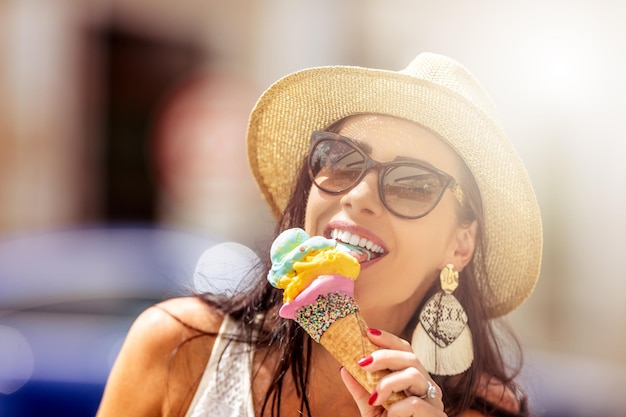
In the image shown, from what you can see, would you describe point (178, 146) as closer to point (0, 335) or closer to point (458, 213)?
point (0, 335)

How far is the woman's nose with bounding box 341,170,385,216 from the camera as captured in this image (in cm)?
170

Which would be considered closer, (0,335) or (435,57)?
(435,57)

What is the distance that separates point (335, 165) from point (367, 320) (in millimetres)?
431

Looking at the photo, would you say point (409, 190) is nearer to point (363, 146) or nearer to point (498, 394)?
point (363, 146)

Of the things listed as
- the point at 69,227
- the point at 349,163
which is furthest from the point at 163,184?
the point at 349,163

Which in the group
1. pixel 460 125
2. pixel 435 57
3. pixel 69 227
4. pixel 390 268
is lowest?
pixel 69 227

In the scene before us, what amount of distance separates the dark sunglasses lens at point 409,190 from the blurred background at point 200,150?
24.0 inches

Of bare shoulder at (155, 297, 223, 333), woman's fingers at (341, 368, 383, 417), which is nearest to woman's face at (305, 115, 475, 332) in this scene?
woman's fingers at (341, 368, 383, 417)

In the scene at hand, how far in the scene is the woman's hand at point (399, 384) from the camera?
1.41 m

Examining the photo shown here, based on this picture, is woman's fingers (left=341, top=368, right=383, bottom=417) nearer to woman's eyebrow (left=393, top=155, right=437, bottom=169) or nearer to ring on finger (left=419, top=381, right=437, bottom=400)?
ring on finger (left=419, top=381, right=437, bottom=400)

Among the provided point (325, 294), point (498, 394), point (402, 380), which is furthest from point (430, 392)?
point (498, 394)

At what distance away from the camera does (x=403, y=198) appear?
173 cm

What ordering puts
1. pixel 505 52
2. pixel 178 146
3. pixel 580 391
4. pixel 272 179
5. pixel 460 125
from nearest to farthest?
pixel 460 125 < pixel 272 179 < pixel 580 391 < pixel 505 52 < pixel 178 146

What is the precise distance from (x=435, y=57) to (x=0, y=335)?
3.17 metres
